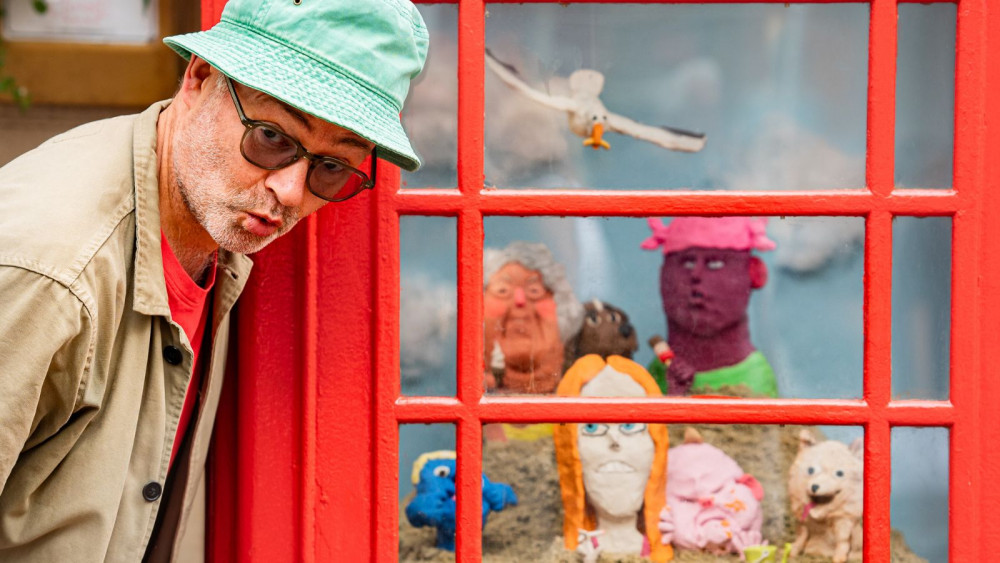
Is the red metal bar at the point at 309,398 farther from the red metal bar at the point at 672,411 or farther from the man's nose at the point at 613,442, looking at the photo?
the man's nose at the point at 613,442

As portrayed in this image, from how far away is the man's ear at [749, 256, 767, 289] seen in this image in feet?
6.02

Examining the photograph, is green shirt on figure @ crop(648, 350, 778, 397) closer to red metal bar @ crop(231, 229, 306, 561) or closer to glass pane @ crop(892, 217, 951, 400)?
glass pane @ crop(892, 217, 951, 400)

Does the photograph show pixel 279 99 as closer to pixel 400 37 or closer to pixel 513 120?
pixel 400 37

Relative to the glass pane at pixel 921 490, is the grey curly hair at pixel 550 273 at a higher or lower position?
higher

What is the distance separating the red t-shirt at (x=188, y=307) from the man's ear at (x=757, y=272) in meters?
0.95

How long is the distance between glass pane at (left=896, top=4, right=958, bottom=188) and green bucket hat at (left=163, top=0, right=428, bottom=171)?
887 millimetres

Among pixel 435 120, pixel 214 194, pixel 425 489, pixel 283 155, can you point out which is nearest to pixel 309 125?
pixel 283 155

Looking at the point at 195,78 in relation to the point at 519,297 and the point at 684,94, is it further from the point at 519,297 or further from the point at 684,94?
the point at 684,94

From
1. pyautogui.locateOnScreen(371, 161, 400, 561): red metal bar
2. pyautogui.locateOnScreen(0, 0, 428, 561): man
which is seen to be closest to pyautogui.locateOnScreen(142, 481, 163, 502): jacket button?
pyautogui.locateOnScreen(0, 0, 428, 561): man

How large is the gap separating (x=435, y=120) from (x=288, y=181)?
1.33 feet

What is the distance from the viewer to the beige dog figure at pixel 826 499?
1.80 m

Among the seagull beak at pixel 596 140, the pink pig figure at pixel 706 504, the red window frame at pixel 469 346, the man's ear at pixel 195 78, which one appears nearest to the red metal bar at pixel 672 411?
the red window frame at pixel 469 346

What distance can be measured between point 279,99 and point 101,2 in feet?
7.00

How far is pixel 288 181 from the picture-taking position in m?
1.42
